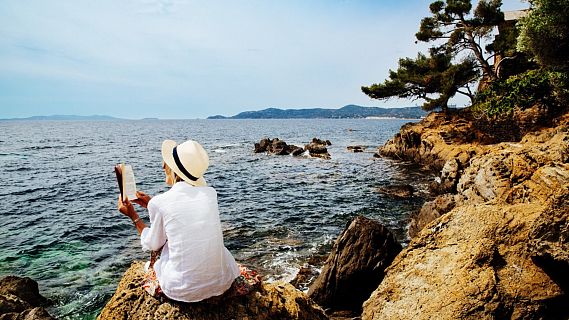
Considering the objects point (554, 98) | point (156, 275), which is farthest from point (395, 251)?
point (554, 98)

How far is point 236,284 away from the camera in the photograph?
4.16 meters

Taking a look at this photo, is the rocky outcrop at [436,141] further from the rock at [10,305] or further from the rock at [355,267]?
the rock at [10,305]

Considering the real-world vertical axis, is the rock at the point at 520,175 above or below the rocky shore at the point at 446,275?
above

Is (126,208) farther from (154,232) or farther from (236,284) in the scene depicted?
(236,284)

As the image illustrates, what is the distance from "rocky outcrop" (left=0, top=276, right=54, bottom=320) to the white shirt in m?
4.64

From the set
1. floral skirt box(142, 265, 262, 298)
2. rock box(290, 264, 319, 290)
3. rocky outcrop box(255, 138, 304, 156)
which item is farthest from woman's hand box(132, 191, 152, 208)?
rocky outcrop box(255, 138, 304, 156)

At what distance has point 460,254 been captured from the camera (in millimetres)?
5598

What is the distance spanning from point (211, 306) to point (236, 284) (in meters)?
0.37

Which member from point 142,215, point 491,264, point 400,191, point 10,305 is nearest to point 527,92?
point 400,191

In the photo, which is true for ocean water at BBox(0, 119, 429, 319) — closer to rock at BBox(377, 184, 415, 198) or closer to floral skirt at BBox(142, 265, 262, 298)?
rock at BBox(377, 184, 415, 198)

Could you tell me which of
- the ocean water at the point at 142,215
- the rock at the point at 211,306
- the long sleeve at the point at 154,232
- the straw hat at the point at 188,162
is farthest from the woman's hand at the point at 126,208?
the ocean water at the point at 142,215

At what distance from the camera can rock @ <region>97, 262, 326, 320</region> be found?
12.9 ft

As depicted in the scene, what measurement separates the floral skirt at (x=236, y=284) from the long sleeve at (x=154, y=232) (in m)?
0.55

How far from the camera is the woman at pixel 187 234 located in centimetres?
358
